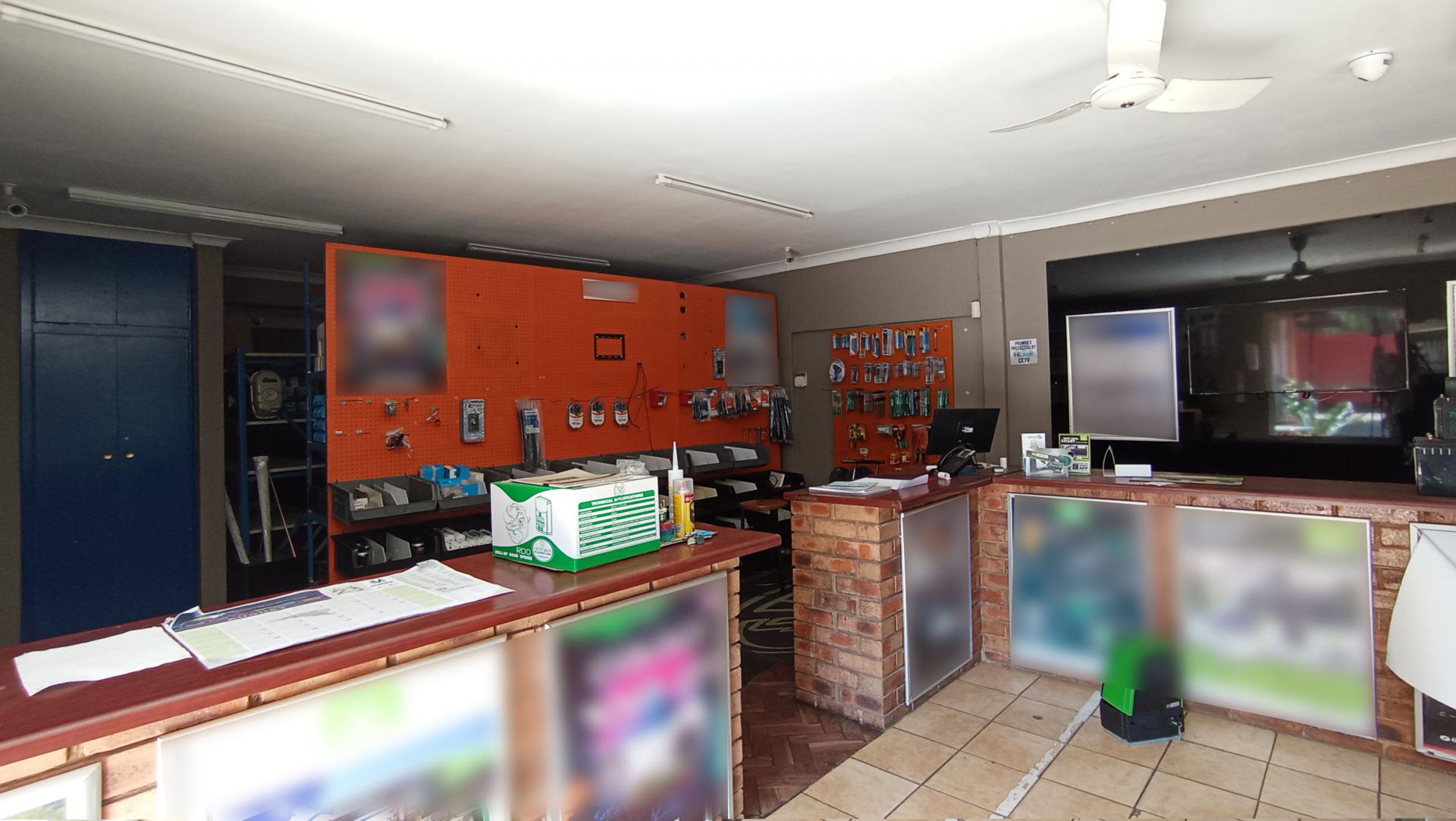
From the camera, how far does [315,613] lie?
5.56 feet

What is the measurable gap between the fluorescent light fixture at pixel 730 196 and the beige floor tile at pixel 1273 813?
390 cm

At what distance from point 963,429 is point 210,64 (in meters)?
3.95

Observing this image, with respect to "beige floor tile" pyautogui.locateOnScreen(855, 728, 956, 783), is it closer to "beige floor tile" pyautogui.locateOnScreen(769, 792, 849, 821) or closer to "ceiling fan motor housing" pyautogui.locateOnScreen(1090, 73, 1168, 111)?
"beige floor tile" pyautogui.locateOnScreen(769, 792, 849, 821)

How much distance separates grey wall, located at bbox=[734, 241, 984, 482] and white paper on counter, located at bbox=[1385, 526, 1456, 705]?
3173 millimetres

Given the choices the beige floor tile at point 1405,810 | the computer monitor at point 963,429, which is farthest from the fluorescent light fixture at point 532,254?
the beige floor tile at point 1405,810

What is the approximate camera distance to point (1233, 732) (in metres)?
3.05

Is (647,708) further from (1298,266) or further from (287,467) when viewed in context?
(287,467)

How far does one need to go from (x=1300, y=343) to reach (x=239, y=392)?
8414mm

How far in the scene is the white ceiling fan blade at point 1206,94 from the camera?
237 centimetres

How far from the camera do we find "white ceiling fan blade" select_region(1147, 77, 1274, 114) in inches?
93.4

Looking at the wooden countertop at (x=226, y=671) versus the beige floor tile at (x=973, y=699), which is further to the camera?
the beige floor tile at (x=973, y=699)

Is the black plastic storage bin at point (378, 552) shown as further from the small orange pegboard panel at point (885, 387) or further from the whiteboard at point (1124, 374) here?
the whiteboard at point (1124, 374)

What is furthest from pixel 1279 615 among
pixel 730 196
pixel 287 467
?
pixel 287 467

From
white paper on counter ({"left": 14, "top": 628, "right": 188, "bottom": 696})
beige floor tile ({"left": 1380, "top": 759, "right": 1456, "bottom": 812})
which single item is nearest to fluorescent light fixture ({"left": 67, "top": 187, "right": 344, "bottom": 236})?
white paper on counter ({"left": 14, "top": 628, "right": 188, "bottom": 696})
